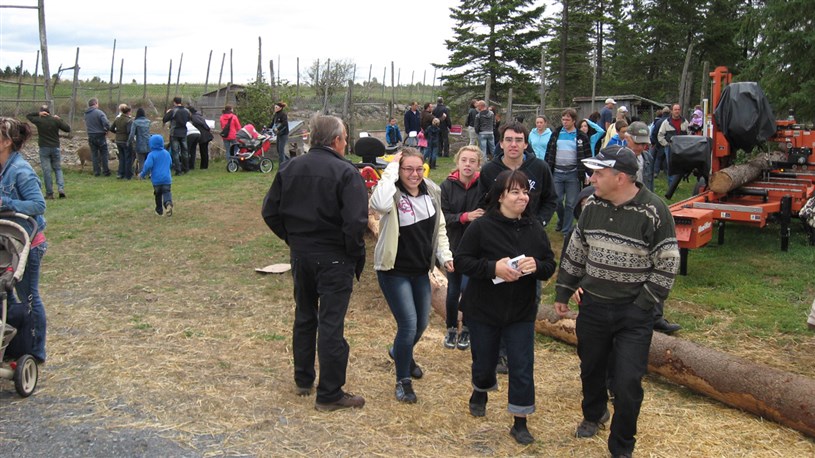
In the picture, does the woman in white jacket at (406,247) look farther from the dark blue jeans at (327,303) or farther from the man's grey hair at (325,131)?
the man's grey hair at (325,131)

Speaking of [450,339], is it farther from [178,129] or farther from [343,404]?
[178,129]

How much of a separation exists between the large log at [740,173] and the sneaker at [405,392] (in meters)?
6.51

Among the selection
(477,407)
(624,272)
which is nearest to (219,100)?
(477,407)

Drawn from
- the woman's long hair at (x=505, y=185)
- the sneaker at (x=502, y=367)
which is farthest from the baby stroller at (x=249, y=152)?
the woman's long hair at (x=505, y=185)

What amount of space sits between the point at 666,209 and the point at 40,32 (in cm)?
1772

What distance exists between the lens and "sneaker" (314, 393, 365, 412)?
14.8 ft

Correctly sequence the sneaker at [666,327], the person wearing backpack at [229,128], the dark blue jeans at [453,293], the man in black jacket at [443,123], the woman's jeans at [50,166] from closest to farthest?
1. the dark blue jeans at [453,293]
2. the sneaker at [666,327]
3. the woman's jeans at [50,166]
4. the person wearing backpack at [229,128]
5. the man in black jacket at [443,123]

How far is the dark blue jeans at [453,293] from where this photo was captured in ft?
18.5

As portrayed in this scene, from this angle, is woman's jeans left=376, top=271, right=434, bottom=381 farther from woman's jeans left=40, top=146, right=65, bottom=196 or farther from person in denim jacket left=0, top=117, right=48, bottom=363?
woman's jeans left=40, top=146, right=65, bottom=196

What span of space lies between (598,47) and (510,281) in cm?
3536

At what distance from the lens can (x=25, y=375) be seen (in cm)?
462

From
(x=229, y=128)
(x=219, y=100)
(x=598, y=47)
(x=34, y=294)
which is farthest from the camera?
(x=598, y=47)

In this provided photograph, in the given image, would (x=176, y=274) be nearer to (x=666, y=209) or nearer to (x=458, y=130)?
(x=666, y=209)

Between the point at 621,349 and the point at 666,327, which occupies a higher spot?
the point at 621,349
